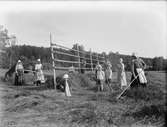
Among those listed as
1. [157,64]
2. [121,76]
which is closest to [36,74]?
[121,76]

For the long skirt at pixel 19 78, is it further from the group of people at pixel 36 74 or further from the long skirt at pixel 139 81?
the long skirt at pixel 139 81

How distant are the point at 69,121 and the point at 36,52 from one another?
41.3 feet

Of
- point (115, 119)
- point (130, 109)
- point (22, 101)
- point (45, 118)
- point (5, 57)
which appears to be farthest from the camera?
point (5, 57)

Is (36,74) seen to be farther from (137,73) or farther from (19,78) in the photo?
(137,73)

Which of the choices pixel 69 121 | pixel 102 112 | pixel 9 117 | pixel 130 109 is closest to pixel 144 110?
pixel 130 109

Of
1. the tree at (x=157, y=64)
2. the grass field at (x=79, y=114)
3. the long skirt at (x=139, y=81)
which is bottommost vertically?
the grass field at (x=79, y=114)

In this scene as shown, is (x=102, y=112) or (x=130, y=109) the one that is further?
(x=130, y=109)

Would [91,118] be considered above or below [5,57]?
below

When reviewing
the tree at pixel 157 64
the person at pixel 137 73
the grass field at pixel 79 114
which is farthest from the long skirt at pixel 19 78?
the tree at pixel 157 64

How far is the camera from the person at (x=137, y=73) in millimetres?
7484

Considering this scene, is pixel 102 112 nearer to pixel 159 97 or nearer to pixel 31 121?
pixel 31 121

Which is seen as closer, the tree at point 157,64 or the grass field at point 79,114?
the grass field at point 79,114

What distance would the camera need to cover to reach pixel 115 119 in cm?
414

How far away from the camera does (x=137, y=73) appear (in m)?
7.77
